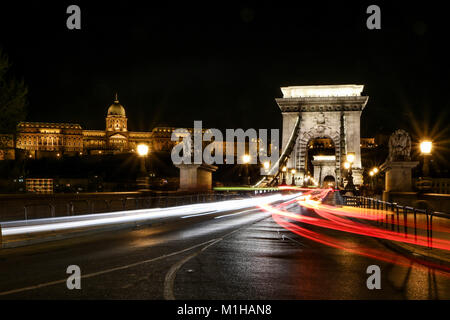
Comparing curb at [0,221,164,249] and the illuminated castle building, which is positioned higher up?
the illuminated castle building

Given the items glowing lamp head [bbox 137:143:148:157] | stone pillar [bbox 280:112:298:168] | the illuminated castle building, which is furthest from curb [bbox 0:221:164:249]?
the illuminated castle building

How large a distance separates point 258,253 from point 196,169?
2090 cm

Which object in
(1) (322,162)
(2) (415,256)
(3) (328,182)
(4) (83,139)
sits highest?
(4) (83,139)

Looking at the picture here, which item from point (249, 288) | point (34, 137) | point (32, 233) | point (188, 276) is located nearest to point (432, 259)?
point (249, 288)

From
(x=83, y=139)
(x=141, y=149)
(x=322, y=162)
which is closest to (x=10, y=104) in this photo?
(x=141, y=149)

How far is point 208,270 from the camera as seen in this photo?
8422mm

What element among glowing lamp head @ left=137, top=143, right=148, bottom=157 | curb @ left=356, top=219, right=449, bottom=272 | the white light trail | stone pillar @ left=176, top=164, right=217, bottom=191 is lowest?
curb @ left=356, top=219, right=449, bottom=272

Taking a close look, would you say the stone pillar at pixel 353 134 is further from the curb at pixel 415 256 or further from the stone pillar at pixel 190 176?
the curb at pixel 415 256

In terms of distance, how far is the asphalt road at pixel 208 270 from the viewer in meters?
6.73

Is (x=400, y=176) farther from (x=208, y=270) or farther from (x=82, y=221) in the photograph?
(x=208, y=270)

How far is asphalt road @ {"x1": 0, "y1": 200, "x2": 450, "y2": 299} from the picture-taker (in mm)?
6730

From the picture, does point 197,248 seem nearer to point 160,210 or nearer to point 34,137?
point 160,210

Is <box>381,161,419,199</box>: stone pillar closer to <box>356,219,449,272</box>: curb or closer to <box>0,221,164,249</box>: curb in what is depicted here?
<box>356,219,449,272</box>: curb
